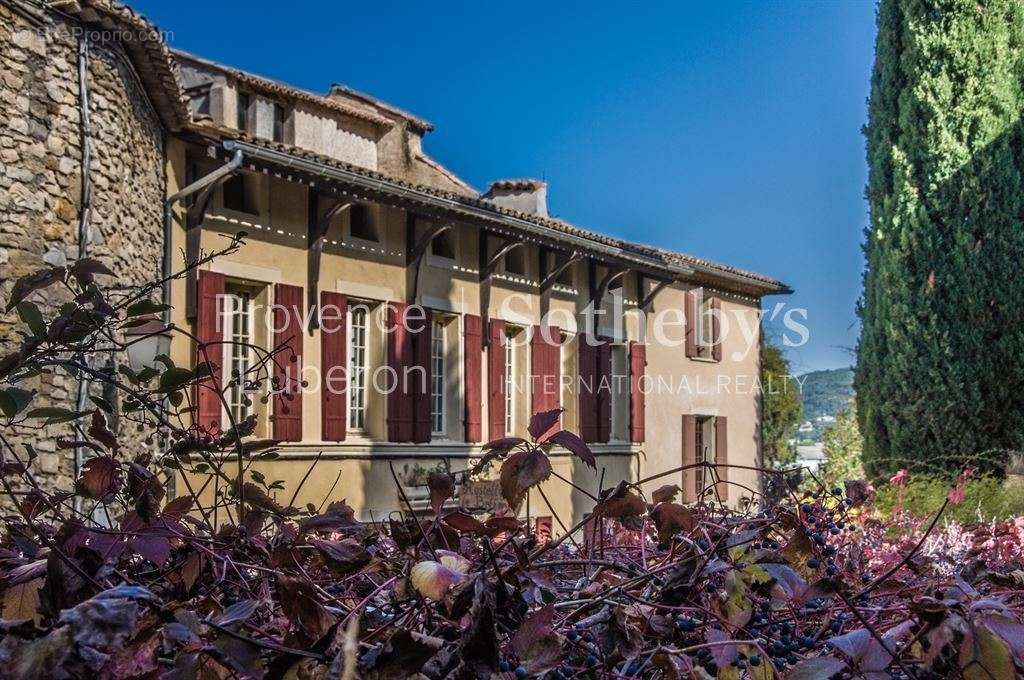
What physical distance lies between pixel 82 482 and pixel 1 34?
259 inches

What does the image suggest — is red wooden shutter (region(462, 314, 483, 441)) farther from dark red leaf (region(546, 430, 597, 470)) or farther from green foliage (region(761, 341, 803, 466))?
dark red leaf (region(546, 430, 597, 470))

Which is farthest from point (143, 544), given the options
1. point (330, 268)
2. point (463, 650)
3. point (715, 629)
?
point (330, 268)

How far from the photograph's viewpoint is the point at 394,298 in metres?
13.0

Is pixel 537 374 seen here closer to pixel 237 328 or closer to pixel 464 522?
pixel 237 328

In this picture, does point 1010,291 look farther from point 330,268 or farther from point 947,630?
point 947,630

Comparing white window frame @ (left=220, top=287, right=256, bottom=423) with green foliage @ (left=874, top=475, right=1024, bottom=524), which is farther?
white window frame @ (left=220, top=287, right=256, bottom=423)

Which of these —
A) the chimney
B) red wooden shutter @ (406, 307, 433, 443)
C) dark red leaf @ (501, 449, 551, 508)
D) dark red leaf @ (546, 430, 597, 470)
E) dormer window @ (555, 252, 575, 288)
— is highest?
the chimney

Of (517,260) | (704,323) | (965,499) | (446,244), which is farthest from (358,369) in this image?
(704,323)

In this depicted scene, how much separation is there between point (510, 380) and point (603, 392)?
6.62 feet

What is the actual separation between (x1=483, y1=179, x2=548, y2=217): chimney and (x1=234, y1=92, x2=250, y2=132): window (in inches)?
223

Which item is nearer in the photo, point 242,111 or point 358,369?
point 358,369

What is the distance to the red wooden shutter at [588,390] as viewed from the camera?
15953 millimetres

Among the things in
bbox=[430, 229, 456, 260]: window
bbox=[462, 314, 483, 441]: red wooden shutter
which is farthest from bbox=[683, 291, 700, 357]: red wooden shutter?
bbox=[430, 229, 456, 260]: window

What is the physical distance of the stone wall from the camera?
6.95 m
